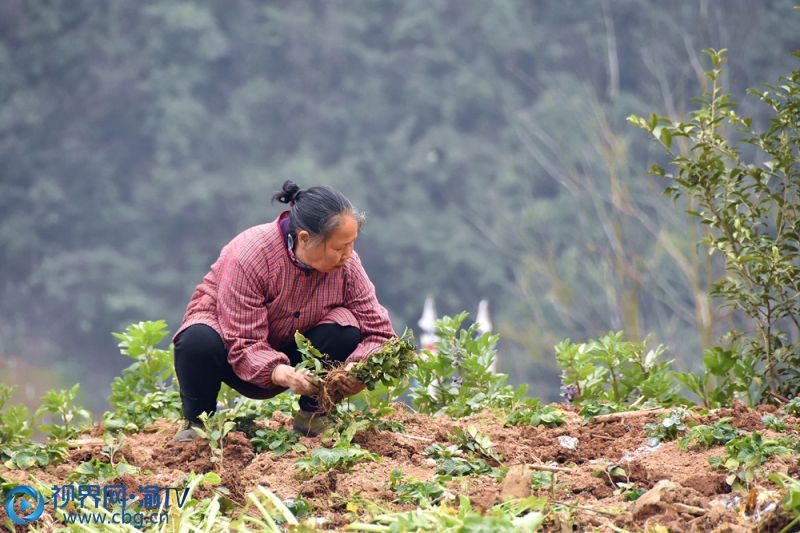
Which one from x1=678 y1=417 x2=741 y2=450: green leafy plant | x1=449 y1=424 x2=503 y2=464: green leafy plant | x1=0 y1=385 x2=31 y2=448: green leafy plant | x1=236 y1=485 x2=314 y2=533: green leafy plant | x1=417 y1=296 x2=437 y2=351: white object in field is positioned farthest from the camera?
x1=417 y1=296 x2=437 y2=351: white object in field

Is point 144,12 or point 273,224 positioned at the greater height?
point 144,12

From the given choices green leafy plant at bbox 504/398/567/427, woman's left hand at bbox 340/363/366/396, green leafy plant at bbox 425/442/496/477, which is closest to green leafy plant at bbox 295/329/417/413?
woman's left hand at bbox 340/363/366/396

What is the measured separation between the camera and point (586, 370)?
440 cm

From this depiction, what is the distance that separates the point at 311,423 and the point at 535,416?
82 centimetres

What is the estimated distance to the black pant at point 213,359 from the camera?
365 cm

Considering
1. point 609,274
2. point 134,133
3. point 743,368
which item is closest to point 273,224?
point 743,368

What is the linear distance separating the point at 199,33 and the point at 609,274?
2043 cm

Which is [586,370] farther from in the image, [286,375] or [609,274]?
[609,274]

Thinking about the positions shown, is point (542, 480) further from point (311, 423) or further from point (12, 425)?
point (12, 425)

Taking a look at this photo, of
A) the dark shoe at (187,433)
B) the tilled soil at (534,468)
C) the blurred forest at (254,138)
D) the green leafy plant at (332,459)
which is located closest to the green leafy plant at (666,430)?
the tilled soil at (534,468)

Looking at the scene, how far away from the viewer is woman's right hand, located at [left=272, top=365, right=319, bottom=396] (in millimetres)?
3453

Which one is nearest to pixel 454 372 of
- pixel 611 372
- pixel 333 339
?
pixel 611 372

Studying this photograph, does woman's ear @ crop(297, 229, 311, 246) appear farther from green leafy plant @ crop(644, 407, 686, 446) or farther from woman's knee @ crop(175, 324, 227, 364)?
green leafy plant @ crop(644, 407, 686, 446)

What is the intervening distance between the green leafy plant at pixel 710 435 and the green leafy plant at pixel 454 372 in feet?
3.52
